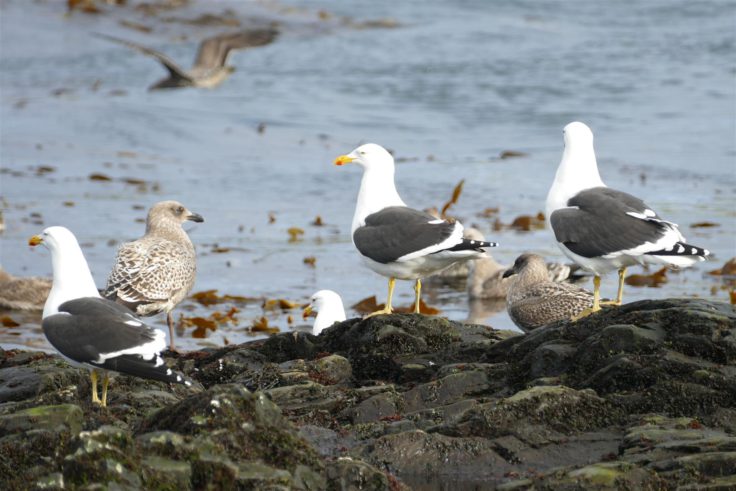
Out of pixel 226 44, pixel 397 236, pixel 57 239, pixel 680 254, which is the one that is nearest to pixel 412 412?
pixel 397 236

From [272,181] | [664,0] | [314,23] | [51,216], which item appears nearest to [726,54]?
[664,0]

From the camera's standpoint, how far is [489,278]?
12.7 meters

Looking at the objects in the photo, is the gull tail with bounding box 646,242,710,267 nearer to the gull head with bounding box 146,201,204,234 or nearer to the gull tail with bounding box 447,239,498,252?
the gull tail with bounding box 447,239,498,252

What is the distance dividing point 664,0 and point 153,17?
1464 centimetres

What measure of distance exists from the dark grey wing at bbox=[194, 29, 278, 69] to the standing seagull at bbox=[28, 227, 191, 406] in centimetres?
1157

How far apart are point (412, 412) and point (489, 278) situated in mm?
6044

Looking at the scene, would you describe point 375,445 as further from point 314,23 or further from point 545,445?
point 314,23

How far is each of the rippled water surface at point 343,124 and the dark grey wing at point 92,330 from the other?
3.49 metres

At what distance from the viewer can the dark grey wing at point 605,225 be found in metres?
7.71

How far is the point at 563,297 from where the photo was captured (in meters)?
9.34

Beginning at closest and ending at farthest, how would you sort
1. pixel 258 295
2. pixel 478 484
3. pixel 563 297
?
pixel 478 484 < pixel 563 297 < pixel 258 295

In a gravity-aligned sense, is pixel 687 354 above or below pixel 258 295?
above

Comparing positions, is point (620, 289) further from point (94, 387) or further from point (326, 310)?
point (94, 387)

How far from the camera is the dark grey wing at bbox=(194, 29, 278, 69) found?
18656 millimetres
